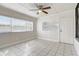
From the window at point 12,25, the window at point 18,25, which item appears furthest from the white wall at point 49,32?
the window at point 18,25

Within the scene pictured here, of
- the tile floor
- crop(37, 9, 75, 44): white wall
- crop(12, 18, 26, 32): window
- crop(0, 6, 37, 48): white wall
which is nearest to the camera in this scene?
the tile floor

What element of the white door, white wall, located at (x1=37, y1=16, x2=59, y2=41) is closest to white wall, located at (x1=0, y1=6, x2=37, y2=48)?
white wall, located at (x1=37, y1=16, x2=59, y2=41)

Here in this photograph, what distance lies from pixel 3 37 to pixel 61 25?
4.44 metres

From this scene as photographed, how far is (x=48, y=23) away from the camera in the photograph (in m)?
8.40

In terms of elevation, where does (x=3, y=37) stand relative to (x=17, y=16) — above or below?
below

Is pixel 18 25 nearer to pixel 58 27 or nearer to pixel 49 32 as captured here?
pixel 49 32

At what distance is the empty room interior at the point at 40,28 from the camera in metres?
4.84

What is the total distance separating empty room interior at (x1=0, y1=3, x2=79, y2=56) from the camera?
484 centimetres

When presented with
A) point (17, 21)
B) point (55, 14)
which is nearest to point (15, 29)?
point (17, 21)

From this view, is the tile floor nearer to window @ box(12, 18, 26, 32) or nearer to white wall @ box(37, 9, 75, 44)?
white wall @ box(37, 9, 75, 44)

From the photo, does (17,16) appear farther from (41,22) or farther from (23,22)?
(41,22)

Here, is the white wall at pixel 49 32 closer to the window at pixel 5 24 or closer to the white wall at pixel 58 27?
the white wall at pixel 58 27

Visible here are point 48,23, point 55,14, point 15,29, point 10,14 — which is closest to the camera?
point 10,14

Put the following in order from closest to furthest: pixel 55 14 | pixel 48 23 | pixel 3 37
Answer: pixel 3 37 → pixel 55 14 → pixel 48 23
